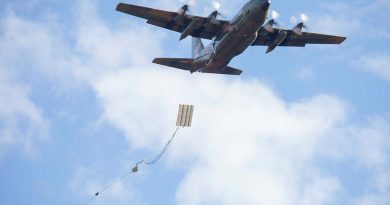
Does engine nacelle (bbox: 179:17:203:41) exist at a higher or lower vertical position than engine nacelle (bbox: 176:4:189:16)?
lower

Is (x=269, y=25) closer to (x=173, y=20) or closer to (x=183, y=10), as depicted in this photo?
(x=183, y=10)

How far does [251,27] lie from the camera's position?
1732 inches

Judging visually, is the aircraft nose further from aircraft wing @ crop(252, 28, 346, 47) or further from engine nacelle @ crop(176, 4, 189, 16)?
aircraft wing @ crop(252, 28, 346, 47)

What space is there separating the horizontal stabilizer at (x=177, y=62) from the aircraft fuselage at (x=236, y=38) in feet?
2.66

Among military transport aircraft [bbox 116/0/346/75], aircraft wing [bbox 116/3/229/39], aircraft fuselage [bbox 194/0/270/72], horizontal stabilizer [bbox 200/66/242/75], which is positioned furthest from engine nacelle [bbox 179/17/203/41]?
horizontal stabilizer [bbox 200/66/242/75]

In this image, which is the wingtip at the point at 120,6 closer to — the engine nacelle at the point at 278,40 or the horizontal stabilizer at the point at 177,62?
the horizontal stabilizer at the point at 177,62

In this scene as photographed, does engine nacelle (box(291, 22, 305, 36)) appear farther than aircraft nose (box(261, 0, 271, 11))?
Yes

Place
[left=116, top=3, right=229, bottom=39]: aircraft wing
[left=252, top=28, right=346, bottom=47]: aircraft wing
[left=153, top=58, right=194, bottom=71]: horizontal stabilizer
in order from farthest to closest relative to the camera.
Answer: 1. [left=252, top=28, right=346, bottom=47]: aircraft wing
2. [left=153, top=58, right=194, bottom=71]: horizontal stabilizer
3. [left=116, top=3, right=229, bottom=39]: aircraft wing

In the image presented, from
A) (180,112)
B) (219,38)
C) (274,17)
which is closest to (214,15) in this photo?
(219,38)

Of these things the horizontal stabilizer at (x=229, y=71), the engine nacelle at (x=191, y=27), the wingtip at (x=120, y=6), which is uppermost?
the wingtip at (x=120, y=6)

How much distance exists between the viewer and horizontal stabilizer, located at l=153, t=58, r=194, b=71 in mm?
48688

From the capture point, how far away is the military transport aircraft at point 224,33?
44.1 metres

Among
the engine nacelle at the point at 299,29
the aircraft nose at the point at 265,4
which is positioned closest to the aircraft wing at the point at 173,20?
the aircraft nose at the point at 265,4

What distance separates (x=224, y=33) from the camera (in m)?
46.2
